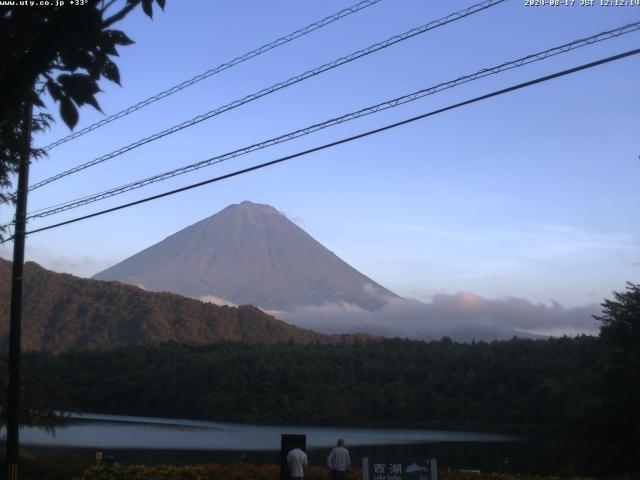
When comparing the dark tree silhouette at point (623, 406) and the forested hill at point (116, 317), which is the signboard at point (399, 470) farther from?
the forested hill at point (116, 317)

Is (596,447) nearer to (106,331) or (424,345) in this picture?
(424,345)

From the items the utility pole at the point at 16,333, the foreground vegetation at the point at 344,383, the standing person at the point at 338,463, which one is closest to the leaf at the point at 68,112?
the utility pole at the point at 16,333

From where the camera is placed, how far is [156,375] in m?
86.4

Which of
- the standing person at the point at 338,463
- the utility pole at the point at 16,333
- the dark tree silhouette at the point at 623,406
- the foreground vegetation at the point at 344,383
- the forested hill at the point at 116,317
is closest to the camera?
the utility pole at the point at 16,333

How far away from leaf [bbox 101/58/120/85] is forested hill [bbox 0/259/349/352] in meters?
108

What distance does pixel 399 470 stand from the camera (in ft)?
49.4

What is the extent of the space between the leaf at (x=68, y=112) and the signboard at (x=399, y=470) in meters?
10.9

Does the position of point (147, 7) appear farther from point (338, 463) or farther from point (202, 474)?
point (202, 474)

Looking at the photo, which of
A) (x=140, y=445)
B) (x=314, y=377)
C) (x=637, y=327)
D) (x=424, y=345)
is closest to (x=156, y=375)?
(x=314, y=377)

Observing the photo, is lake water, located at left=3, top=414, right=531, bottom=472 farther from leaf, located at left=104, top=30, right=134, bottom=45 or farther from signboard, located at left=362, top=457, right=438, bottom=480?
leaf, located at left=104, top=30, right=134, bottom=45

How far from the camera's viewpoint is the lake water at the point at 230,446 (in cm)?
3784

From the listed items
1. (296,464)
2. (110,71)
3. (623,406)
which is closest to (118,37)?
(110,71)

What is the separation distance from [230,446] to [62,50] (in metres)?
41.5

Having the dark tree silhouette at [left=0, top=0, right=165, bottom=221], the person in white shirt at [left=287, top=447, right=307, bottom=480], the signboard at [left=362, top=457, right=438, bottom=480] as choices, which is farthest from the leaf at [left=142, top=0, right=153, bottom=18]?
the person in white shirt at [left=287, top=447, right=307, bottom=480]
